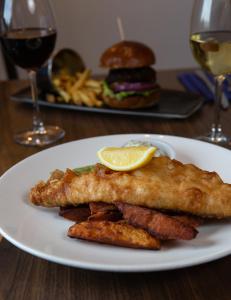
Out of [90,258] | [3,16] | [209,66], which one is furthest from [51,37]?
[90,258]

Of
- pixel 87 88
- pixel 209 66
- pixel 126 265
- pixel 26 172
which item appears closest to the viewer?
pixel 126 265

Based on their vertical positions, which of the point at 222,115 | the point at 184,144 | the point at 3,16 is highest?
the point at 3,16

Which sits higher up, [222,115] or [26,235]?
[26,235]

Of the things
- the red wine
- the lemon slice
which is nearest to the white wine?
the red wine

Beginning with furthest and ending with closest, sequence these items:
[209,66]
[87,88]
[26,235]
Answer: [87,88] < [209,66] < [26,235]

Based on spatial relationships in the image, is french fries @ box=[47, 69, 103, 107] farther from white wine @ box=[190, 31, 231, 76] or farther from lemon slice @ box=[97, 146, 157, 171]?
lemon slice @ box=[97, 146, 157, 171]

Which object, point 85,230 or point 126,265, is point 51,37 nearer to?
point 85,230

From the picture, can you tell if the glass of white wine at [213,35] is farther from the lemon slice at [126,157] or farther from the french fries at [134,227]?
the french fries at [134,227]
